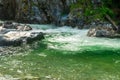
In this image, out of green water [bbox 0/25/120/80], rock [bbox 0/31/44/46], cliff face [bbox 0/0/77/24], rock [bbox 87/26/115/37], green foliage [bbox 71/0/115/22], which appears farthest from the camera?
cliff face [bbox 0/0/77/24]

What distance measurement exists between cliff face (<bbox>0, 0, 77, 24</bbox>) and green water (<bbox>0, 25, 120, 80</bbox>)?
37.4ft

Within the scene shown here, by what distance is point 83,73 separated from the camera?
15961mm

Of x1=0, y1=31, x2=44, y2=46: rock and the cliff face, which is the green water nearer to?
x1=0, y1=31, x2=44, y2=46: rock

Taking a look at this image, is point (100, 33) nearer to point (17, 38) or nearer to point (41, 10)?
point (17, 38)

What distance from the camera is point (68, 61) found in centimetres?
1877

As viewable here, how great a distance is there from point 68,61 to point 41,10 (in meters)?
21.6

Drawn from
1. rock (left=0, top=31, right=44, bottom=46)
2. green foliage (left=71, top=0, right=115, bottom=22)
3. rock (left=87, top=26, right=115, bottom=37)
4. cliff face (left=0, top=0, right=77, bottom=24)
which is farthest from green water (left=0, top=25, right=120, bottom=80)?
cliff face (left=0, top=0, right=77, bottom=24)

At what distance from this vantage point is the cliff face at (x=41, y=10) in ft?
126

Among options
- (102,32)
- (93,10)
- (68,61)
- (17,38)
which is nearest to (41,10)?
(93,10)

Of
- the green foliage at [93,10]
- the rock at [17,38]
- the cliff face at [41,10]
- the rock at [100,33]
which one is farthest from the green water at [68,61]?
the cliff face at [41,10]

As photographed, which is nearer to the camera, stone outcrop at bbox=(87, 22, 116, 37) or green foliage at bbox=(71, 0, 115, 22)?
stone outcrop at bbox=(87, 22, 116, 37)

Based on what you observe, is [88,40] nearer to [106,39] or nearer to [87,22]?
[106,39]

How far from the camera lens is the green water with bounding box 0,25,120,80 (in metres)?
15.6

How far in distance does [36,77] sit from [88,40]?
1241cm
